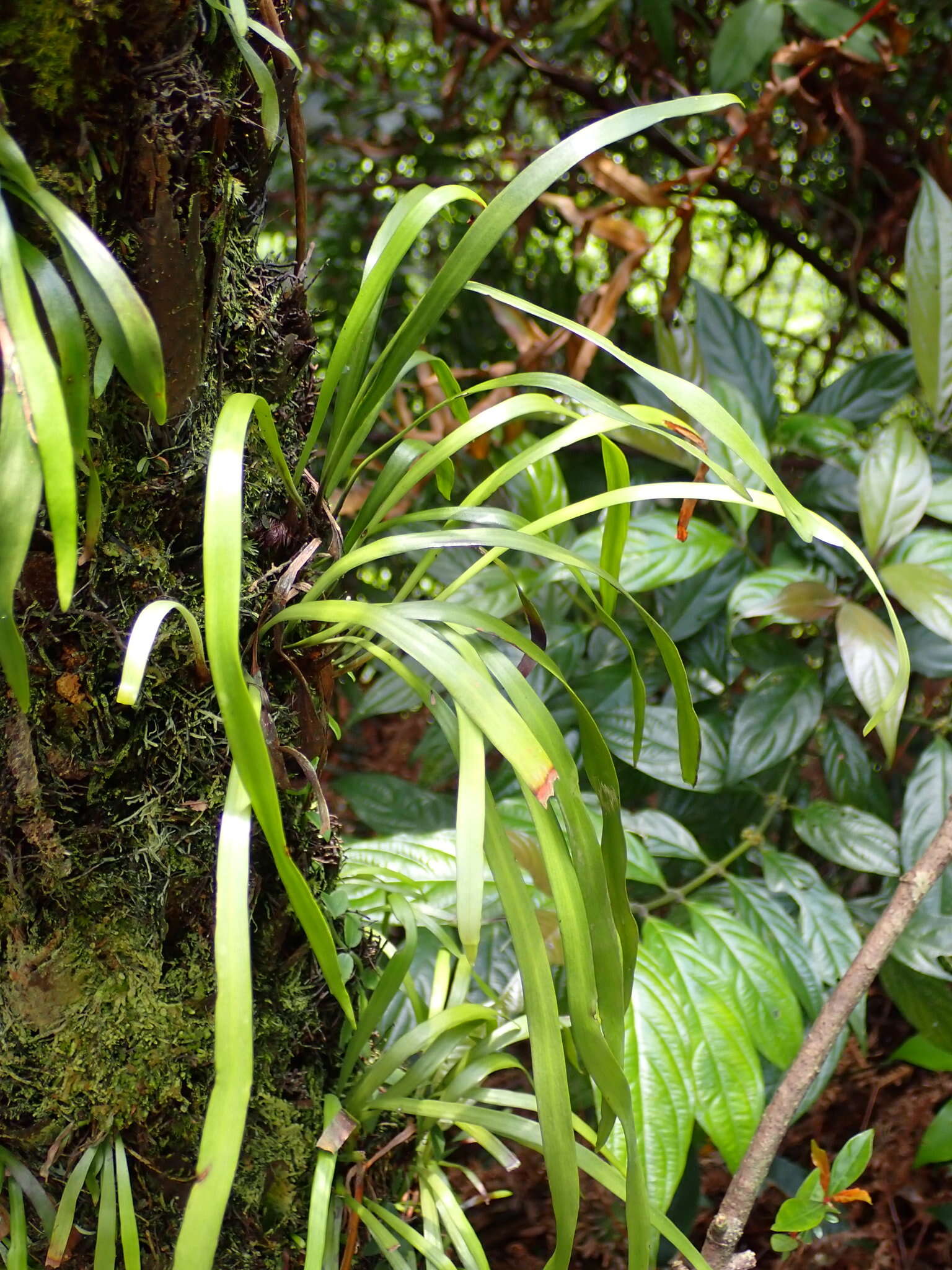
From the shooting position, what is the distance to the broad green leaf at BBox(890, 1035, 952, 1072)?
97cm

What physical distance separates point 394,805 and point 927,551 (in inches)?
23.9

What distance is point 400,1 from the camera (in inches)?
64.3

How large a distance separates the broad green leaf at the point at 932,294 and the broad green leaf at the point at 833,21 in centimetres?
29

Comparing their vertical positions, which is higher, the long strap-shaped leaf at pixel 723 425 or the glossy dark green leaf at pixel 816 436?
the long strap-shaped leaf at pixel 723 425

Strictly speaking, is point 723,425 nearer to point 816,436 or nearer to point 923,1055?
point 816,436

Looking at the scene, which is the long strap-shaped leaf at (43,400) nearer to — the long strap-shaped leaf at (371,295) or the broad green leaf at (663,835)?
the long strap-shaped leaf at (371,295)

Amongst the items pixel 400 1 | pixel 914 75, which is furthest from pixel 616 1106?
pixel 400 1

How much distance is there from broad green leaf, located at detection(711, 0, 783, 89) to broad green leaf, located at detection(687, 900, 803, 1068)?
1032 millimetres

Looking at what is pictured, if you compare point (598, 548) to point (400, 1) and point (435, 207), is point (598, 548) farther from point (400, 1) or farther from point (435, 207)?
point (400, 1)

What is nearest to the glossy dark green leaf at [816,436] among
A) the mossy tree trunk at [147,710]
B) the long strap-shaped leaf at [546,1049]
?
the mossy tree trunk at [147,710]

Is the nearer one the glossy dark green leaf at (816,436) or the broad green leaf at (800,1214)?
the broad green leaf at (800,1214)

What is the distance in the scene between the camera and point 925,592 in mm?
796

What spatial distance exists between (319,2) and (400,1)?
0.16 meters

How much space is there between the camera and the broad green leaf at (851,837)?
849 millimetres
